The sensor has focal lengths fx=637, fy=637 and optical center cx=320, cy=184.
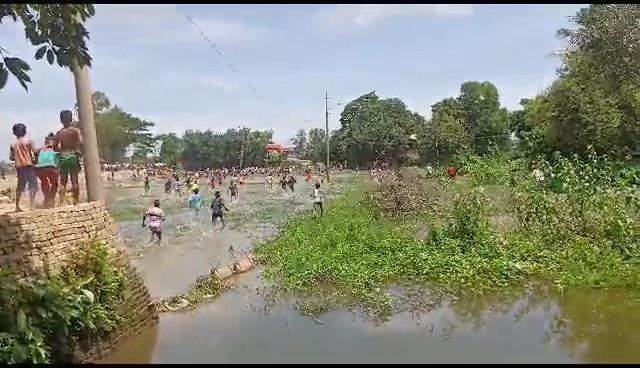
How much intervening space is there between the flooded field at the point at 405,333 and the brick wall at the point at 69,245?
0.78ft

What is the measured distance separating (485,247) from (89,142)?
7.05 meters

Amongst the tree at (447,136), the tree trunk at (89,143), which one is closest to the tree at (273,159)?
the tree at (447,136)

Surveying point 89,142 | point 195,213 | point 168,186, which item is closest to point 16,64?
point 89,142

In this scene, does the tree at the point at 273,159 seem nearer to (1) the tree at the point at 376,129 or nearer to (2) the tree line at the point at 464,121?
(2) the tree line at the point at 464,121

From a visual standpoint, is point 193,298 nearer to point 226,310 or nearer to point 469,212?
point 226,310

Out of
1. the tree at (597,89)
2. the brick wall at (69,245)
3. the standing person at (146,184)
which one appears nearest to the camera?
the brick wall at (69,245)

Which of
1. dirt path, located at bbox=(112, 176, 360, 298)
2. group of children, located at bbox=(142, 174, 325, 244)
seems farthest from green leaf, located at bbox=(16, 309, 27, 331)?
group of children, located at bbox=(142, 174, 325, 244)

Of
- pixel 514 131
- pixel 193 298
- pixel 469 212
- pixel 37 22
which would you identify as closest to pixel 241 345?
pixel 193 298

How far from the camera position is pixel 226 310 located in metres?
9.01

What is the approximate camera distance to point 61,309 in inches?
162

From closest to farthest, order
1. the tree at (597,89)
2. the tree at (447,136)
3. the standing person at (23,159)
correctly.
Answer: the standing person at (23,159) < the tree at (597,89) < the tree at (447,136)

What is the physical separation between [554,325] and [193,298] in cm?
511

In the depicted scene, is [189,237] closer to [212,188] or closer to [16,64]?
[16,64]

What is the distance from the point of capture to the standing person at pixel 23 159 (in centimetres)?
809
